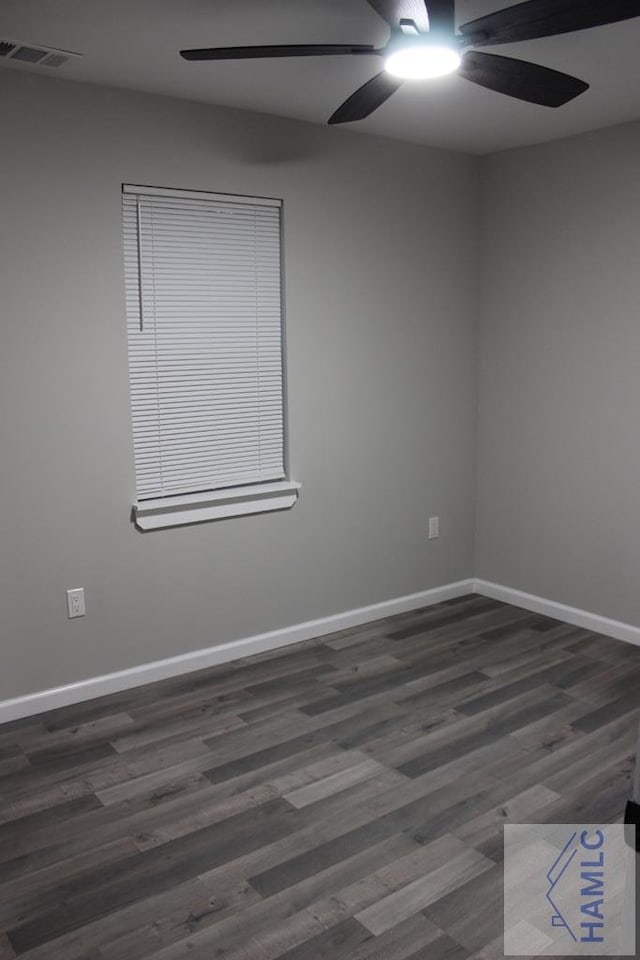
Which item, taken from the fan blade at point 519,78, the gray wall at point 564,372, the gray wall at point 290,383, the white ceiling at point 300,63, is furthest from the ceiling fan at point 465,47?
the gray wall at point 564,372

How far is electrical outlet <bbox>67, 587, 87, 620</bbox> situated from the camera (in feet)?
10.9

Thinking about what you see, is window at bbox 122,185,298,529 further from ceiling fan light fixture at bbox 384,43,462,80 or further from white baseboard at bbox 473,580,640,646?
white baseboard at bbox 473,580,640,646

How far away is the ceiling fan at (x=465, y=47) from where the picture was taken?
1.91 meters

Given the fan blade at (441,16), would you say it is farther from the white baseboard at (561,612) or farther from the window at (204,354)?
the white baseboard at (561,612)

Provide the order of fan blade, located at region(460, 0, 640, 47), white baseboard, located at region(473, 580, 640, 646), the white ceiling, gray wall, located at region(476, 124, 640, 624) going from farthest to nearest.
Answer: white baseboard, located at region(473, 580, 640, 646)
gray wall, located at region(476, 124, 640, 624)
the white ceiling
fan blade, located at region(460, 0, 640, 47)

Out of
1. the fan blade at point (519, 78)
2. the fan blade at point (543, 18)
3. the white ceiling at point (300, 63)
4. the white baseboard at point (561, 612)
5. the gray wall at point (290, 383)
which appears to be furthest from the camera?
the white baseboard at point (561, 612)

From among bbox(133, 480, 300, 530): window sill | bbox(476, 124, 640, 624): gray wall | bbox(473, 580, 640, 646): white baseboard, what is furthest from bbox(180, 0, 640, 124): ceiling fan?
bbox(473, 580, 640, 646): white baseboard

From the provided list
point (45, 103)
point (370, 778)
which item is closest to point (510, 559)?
point (370, 778)

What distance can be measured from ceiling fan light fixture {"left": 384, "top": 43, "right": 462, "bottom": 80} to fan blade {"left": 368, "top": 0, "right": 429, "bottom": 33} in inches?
2.8

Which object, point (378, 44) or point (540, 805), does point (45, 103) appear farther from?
point (540, 805)

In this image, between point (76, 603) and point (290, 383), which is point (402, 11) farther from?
point (76, 603)

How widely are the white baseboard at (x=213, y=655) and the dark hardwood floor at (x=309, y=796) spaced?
58 mm

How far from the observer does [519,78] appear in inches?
92.9

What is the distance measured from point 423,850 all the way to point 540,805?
46 cm
